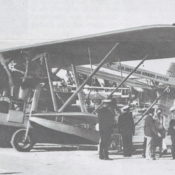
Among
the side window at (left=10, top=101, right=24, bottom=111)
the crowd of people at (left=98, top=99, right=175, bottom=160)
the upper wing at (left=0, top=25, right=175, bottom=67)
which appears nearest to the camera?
the upper wing at (left=0, top=25, right=175, bottom=67)

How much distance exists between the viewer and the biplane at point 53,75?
752 cm

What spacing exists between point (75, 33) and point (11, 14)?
1548 mm

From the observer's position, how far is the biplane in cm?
752

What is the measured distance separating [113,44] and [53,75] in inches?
66.8

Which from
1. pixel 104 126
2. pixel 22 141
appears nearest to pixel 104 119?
pixel 104 126

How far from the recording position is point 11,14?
769 cm

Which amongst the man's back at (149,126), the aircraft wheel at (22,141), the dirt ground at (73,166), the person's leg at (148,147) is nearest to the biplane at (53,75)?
the aircraft wheel at (22,141)

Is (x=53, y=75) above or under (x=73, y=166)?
above

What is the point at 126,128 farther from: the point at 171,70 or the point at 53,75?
the point at 171,70

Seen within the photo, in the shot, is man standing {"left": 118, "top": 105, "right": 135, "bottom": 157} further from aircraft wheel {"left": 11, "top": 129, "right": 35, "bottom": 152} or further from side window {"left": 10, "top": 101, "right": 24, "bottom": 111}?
side window {"left": 10, "top": 101, "right": 24, "bottom": 111}

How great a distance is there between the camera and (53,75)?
8328mm

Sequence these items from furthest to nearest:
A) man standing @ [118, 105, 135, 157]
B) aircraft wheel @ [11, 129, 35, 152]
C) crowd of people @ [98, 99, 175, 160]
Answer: aircraft wheel @ [11, 129, 35, 152]
man standing @ [118, 105, 135, 157]
crowd of people @ [98, 99, 175, 160]

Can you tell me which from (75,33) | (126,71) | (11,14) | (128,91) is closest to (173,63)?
(126,71)

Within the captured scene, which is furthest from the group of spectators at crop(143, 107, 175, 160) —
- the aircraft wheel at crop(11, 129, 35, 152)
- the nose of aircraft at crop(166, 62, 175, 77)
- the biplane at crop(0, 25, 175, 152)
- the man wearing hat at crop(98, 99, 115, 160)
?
the aircraft wheel at crop(11, 129, 35, 152)
